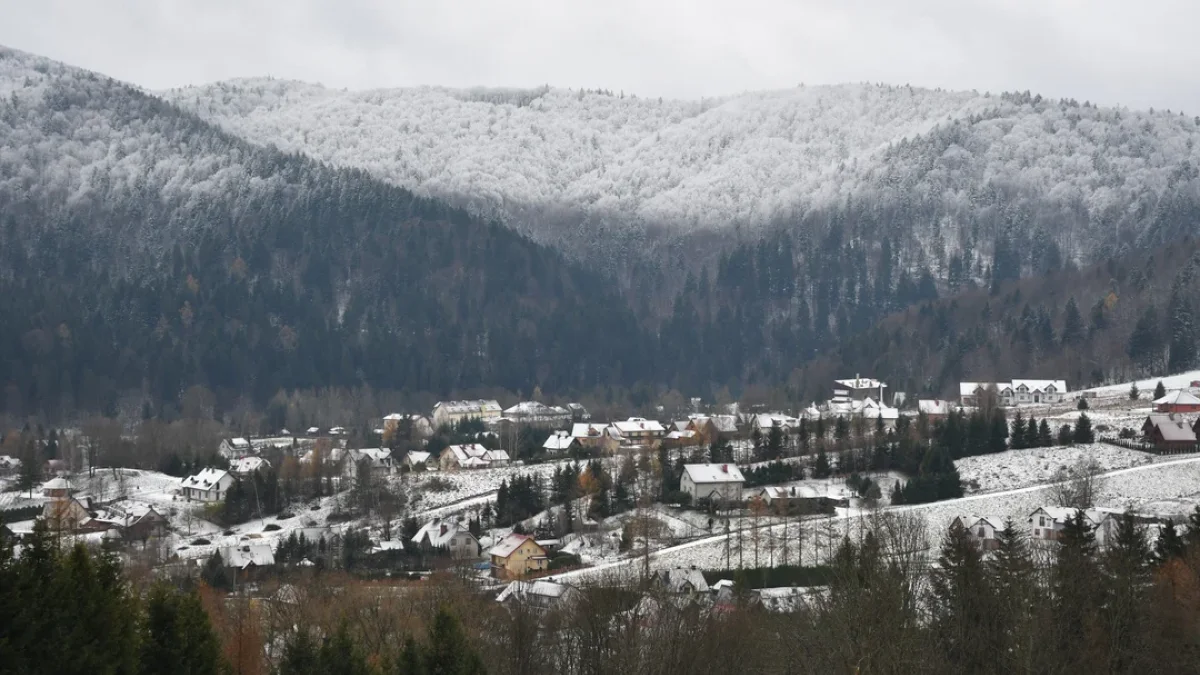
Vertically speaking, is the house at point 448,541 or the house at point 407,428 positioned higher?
the house at point 407,428

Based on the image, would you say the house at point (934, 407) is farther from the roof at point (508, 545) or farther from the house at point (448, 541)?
the roof at point (508, 545)

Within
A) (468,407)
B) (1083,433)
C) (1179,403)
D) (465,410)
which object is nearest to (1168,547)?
(1083,433)

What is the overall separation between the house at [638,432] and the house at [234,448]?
29295mm

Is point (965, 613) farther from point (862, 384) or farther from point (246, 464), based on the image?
point (862, 384)

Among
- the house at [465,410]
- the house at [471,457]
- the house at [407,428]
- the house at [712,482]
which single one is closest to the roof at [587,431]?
the house at [471,457]

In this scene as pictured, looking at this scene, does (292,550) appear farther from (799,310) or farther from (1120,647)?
(799,310)

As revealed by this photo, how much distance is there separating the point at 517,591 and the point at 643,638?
12.1 meters

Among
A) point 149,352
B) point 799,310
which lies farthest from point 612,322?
point 149,352

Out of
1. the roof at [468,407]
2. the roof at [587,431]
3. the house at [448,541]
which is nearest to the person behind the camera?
the house at [448,541]

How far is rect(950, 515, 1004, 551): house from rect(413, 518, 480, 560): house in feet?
73.6

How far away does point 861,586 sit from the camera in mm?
29016

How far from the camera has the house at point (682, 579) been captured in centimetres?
4531

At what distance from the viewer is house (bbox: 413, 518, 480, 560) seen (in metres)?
61.0

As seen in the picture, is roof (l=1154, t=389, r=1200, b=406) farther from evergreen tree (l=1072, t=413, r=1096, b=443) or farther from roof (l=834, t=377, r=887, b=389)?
roof (l=834, t=377, r=887, b=389)
